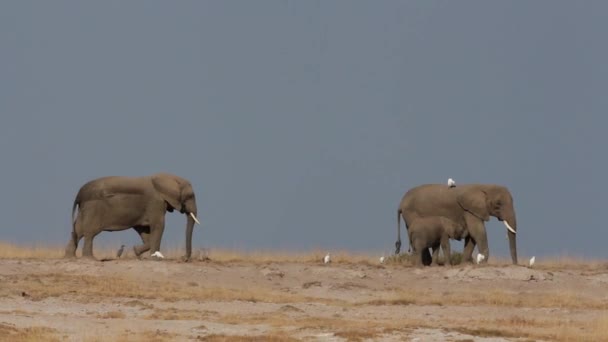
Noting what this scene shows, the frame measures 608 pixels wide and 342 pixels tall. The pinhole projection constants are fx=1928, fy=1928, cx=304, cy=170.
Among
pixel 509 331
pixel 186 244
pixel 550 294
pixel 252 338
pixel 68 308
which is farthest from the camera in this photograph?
pixel 186 244

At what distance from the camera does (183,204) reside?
5284 centimetres

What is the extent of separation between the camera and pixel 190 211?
5291cm

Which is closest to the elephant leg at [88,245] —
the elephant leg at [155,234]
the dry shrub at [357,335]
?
the elephant leg at [155,234]

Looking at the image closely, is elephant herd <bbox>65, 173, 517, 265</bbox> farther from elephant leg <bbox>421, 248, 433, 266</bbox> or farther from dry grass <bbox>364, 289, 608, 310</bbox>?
dry grass <bbox>364, 289, 608, 310</bbox>

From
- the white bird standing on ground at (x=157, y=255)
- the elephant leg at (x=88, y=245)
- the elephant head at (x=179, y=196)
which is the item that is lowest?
the white bird standing on ground at (x=157, y=255)

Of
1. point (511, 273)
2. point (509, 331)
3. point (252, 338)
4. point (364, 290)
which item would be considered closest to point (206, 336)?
point (252, 338)

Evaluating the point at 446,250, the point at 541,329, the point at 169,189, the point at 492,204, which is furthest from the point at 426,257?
the point at 541,329

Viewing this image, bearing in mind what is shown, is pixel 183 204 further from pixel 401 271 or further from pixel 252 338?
pixel 252 338

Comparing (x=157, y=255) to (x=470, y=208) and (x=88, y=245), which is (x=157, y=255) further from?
(x=470, y=208)

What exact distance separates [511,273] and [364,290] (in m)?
4.28

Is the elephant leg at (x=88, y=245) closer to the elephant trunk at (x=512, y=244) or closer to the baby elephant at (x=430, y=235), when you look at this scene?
the baby elephant at (x=430, y=235)

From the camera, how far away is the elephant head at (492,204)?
54.0m

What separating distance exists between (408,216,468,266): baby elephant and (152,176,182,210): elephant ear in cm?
645

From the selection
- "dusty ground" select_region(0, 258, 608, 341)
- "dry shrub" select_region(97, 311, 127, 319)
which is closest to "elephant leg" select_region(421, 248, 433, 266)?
Answer: "dusty ground" select_region(0, 258, 608, 341)
